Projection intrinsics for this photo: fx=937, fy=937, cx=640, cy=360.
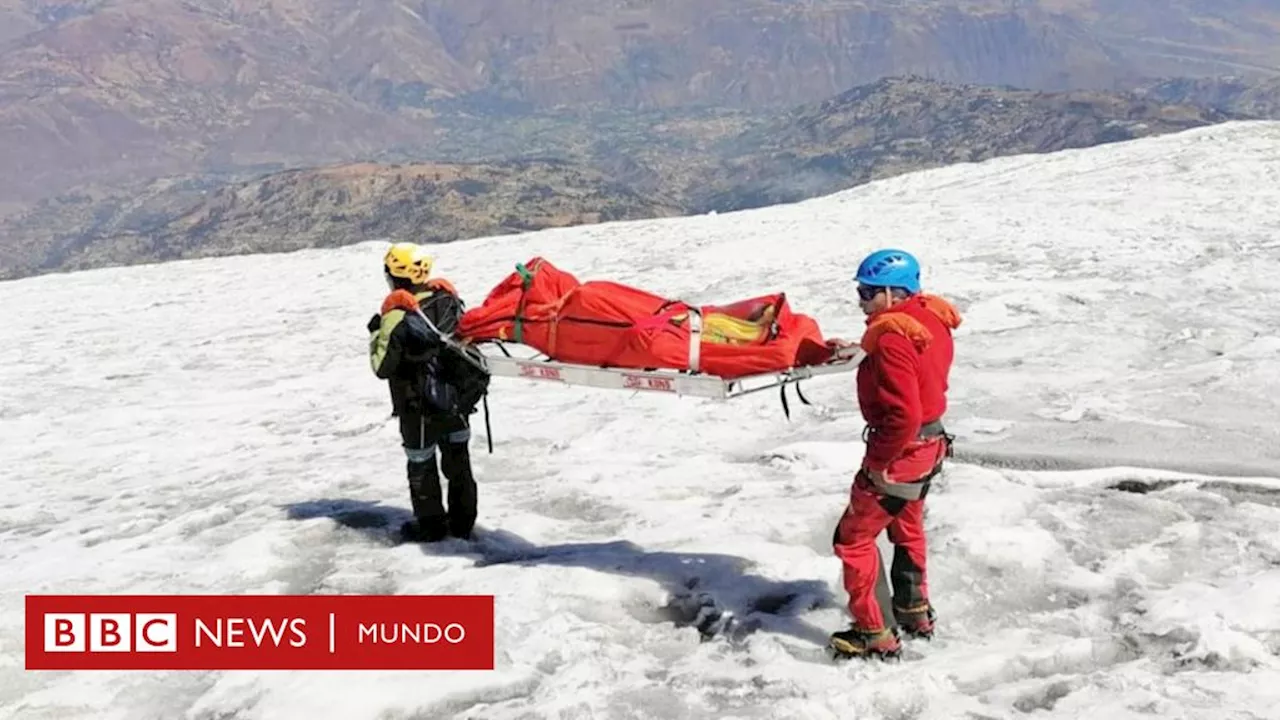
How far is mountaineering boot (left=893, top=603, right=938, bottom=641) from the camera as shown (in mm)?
6195

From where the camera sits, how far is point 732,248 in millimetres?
23078

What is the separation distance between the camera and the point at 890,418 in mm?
5672

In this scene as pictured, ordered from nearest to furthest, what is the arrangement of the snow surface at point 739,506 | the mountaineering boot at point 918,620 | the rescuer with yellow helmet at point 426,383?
the snow surface at point 739,506 < the mountaineering boot at point 918,620 < the rescuer with yellow helmet at point 426,383

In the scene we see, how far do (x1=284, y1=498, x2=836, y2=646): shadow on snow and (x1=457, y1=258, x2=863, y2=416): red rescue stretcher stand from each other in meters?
1.42

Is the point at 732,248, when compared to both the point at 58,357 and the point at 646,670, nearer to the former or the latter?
the point at 58,357

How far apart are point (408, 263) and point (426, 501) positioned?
81.7 inches

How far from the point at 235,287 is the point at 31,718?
2158 cm

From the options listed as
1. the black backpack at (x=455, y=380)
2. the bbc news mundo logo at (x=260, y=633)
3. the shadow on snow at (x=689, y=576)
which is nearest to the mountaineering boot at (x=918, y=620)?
the shadow on snow at (x=689, y=576)

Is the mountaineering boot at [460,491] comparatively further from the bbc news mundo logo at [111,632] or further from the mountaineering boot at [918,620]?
the mountaineering boot at [918,620]

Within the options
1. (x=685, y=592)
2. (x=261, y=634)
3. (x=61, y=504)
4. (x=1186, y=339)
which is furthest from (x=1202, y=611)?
(x=61, y=504)

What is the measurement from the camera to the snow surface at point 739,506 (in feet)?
18.9

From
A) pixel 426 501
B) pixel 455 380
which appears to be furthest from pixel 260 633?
pixel 455 380

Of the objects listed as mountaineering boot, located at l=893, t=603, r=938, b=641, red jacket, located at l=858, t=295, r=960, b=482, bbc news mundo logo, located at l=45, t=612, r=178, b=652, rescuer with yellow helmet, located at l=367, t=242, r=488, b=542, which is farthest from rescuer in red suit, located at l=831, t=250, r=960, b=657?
bbc news mundo logo, located at l=45, t=612, r=178, b=652

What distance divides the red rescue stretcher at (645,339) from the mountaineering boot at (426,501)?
1.25 m
